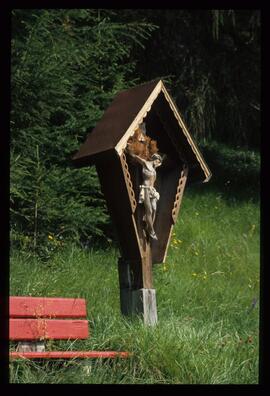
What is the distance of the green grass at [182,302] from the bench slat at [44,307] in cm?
19

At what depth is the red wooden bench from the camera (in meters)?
4.61

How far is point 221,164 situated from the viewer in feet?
41.3

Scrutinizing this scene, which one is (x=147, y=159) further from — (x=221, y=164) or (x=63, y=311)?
(x=221, y=164)

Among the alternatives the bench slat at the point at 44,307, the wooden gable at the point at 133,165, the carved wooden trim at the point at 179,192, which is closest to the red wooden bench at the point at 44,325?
the bench slat at the point at 44,307

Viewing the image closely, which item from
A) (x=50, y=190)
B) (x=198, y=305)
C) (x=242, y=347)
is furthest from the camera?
(x=50, y=190)

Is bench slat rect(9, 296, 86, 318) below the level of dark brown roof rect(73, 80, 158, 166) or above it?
below

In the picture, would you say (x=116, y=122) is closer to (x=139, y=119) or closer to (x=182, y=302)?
(x=139, y=119)

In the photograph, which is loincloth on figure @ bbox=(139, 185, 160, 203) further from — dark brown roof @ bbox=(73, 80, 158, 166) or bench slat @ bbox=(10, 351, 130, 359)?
bench slat @ bbox=(10, 351, 130, 359)

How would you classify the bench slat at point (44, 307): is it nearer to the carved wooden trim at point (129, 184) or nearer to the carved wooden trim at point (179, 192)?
the carved wooden trim at point (129, 184)

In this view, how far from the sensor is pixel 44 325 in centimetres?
475

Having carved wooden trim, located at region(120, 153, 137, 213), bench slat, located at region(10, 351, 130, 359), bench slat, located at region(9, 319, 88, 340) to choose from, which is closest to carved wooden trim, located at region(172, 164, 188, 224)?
carved wooden trim, located at region(120, 153, 137, 213)

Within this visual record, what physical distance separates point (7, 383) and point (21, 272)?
280 cm

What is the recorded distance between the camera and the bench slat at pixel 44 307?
4.81 meters
